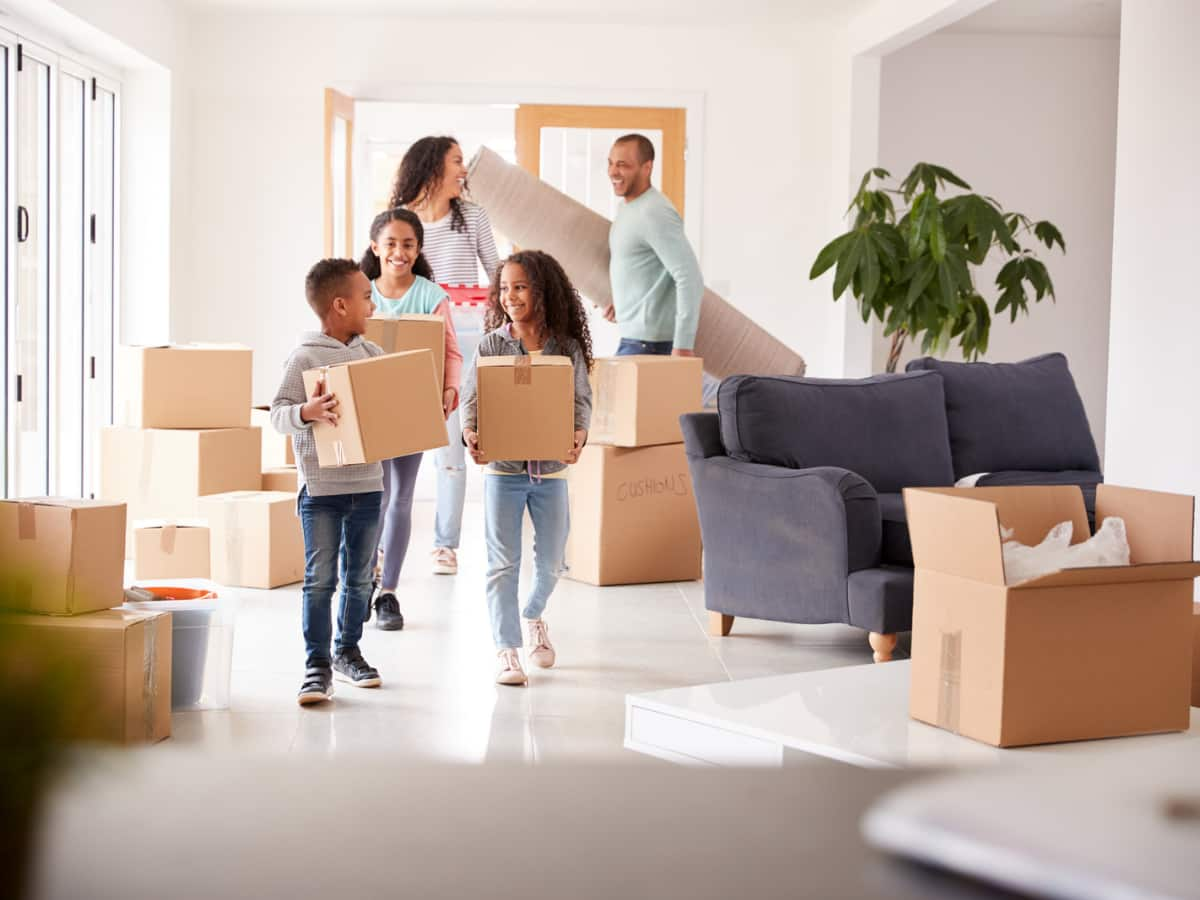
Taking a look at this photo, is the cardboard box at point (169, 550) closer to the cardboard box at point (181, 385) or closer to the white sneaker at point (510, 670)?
the cardboard box at point (181, 385)

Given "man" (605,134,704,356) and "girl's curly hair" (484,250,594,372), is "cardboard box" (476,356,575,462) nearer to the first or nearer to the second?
"girl's curly hair" (484,250,594,372)

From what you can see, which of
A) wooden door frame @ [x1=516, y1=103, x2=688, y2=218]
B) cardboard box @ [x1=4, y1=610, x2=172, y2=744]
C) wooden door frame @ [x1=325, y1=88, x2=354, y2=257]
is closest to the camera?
cardboard box @ [x1=4, y1=610, x2=172, y2=744]

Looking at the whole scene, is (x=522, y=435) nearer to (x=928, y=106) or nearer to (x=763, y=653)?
(x=763, y=653)

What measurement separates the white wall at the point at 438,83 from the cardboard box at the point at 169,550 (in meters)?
2.94

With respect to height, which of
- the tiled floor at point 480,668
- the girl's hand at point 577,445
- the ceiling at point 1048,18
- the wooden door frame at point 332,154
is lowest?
the tiled floor at point 480,668

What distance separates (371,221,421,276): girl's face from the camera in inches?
156

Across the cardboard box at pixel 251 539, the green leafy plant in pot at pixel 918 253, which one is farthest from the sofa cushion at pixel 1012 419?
the cardboard box at pixel 251 539

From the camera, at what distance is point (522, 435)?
10.5 feet

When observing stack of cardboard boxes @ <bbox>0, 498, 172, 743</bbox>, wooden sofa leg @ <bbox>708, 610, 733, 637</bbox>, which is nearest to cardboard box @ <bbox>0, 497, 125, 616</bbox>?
stack of cardboard boxes @ <bbox>0, 498, 172, 743</bbox>

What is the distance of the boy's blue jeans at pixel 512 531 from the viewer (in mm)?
3225

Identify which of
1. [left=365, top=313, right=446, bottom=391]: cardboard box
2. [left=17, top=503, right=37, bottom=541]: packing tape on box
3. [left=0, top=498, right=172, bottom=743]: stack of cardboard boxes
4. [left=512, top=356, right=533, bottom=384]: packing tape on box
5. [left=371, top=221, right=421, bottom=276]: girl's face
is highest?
[left=371, top=221, right=421, bottom=276]: girl's face

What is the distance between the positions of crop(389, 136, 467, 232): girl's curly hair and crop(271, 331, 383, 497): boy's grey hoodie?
1.42m

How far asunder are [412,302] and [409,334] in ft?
0.84

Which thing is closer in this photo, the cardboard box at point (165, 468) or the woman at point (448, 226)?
the woman at point (448, 226)
